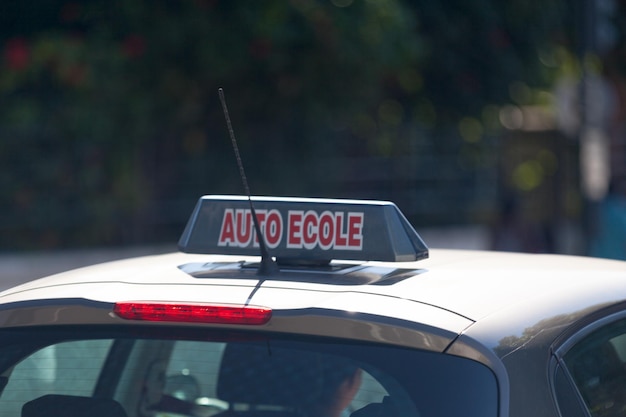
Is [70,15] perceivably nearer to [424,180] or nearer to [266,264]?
[424,180]

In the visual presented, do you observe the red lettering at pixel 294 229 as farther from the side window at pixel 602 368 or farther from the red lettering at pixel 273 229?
the side window at pixel 602 368

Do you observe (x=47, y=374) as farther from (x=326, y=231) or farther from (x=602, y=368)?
(x=602, y=368)

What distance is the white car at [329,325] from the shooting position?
2.02 meters

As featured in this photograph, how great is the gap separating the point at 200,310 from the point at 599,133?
8.54 meters

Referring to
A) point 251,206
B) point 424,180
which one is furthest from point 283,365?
point 424,180

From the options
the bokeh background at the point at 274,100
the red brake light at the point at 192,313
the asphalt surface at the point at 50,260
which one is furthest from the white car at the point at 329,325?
the asphalt surface at the point at 50,260

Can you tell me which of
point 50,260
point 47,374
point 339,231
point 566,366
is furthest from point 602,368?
point 50,260

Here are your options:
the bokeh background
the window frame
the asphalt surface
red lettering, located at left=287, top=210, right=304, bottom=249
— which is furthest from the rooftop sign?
the asphalt surface

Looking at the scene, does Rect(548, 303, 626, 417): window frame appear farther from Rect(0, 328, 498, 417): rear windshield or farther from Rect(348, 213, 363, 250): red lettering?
Rect(348, 213, 363, 250): red lettering

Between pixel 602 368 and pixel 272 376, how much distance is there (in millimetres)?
736

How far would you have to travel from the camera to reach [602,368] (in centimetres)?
239

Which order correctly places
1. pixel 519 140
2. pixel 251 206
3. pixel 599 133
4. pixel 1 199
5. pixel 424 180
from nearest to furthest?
1. pixel 251 206
2. pixel 599 133
3. pixel 1 199
4. pixel 424 180
5. pixel 519 140

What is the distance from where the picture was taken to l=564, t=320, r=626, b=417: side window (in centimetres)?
225

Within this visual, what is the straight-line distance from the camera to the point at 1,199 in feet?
35.4
